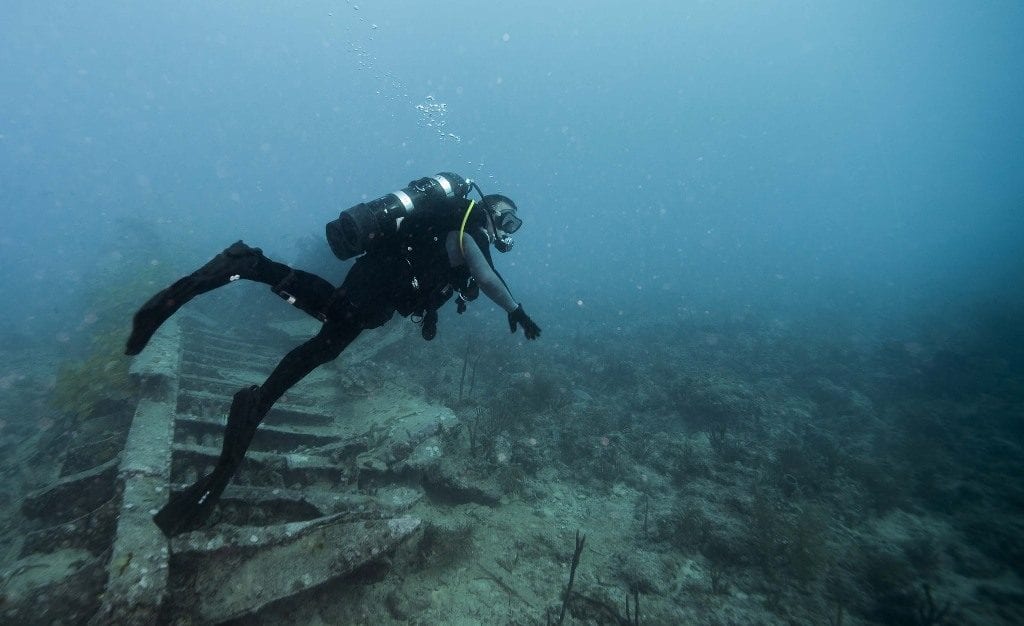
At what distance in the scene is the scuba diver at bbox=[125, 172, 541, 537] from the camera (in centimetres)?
326

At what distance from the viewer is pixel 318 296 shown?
140 inches

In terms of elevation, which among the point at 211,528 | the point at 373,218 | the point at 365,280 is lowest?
the point at 211,528

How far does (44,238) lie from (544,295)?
196 ft

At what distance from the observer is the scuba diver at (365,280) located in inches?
128

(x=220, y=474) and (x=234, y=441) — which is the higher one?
(x=234, y=441)

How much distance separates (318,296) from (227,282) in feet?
2.51

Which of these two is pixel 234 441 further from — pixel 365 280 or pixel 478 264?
pixel 478 264

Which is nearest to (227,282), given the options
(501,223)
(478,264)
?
(478,264)

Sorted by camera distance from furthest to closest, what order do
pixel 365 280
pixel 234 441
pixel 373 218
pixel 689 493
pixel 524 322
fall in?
1. pixel 689 493
2. pixel 524 322
3. pixel 365 280
4. pixel 373 218
5. pixel 234 441

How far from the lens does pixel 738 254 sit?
67812 millimetres

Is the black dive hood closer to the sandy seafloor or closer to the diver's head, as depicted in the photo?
the diver's head

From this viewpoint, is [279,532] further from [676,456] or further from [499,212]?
[676,456]

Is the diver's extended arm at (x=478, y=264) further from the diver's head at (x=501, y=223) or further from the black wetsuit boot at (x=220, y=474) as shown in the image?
the black wetsuit boot at (x=220, y=474)

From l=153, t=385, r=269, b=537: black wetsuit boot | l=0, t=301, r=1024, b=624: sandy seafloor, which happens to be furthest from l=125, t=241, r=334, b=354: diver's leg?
l=0, t=301, r=1024, b=624: sandy seafloor
